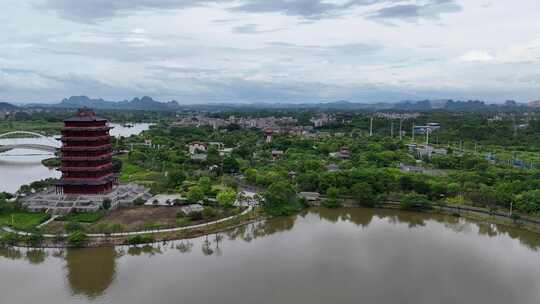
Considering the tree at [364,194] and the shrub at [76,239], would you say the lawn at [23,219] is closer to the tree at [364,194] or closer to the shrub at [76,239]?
the shrub at [76,239]

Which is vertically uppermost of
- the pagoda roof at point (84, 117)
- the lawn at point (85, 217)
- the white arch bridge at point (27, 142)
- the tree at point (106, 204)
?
the pagoda roof at point (84, 117)

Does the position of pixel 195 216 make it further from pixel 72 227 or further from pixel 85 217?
pixel 72 227

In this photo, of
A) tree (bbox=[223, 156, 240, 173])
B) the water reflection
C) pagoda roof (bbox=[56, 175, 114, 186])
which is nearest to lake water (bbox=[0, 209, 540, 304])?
the water reflection

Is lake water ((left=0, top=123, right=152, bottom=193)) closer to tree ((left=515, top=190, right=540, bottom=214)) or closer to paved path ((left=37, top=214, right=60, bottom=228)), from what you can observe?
paved path ((left=37, top=214, right=60, bottom=228))

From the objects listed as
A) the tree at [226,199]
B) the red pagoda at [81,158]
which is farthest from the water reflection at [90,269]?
the red pagoda at [81,158]

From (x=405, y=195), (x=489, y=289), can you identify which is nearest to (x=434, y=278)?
(x=489, y=289)

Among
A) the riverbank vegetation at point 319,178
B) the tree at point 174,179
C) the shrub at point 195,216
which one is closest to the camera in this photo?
the shrub at point 195,216

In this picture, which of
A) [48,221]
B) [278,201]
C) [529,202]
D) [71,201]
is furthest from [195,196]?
[529,202]
